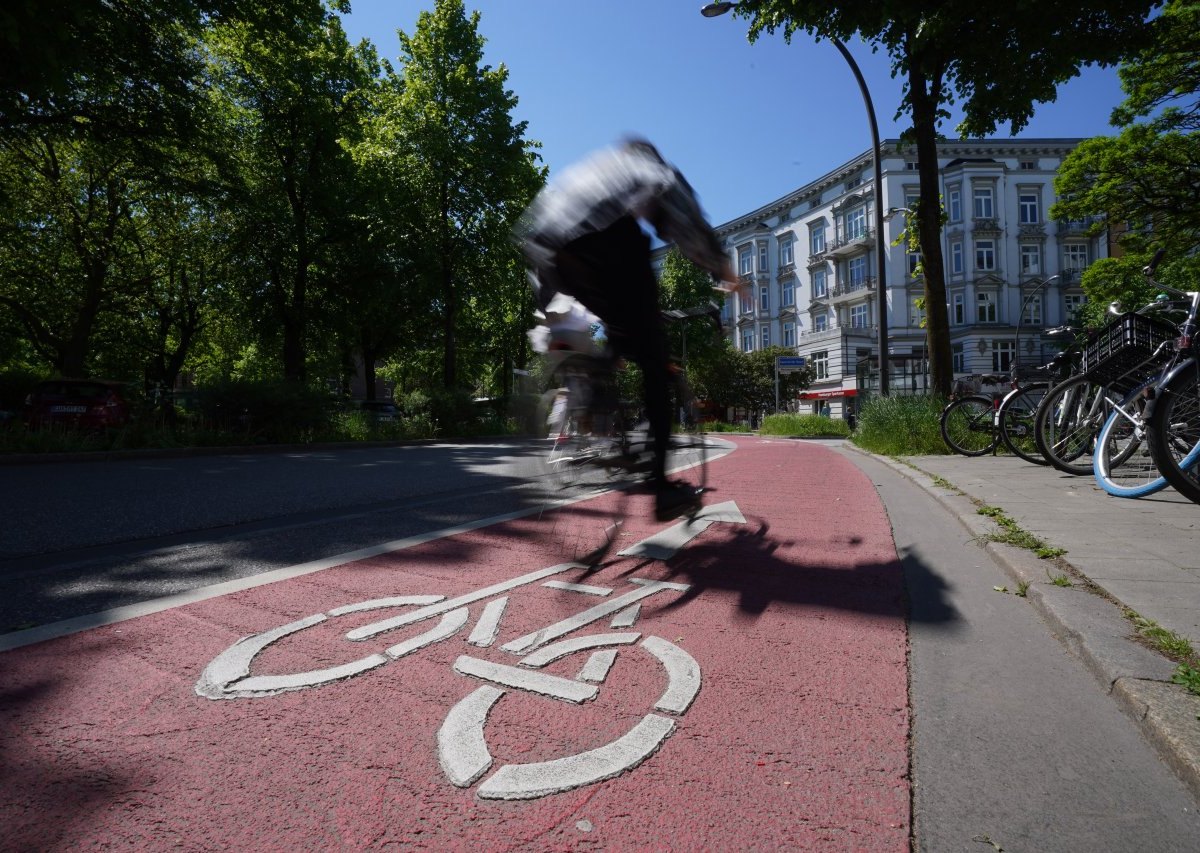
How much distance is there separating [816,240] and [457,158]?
40460 mm

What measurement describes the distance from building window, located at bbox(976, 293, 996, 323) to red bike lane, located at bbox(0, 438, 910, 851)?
5380cm

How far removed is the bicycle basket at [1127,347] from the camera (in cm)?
562

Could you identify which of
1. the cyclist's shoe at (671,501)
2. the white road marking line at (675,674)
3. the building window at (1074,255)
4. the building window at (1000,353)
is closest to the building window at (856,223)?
the building window at (1000,353)

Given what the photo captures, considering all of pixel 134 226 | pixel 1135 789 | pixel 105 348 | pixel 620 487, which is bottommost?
pixel 1135 789

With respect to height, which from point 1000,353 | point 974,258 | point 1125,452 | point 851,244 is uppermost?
point 851,244

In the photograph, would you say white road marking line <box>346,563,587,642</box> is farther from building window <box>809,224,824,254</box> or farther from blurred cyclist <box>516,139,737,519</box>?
building window <box>809,224,824,254</box>

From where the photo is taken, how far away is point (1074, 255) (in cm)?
5009

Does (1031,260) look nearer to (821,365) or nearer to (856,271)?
(856,271)

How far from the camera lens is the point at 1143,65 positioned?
65.1 ft

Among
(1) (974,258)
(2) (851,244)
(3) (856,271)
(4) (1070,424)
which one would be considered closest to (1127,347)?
(4) (1070,424)

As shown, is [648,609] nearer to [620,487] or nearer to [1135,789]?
[620,487]

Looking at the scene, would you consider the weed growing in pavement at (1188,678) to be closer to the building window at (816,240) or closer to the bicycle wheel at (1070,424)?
the bicycle wheel at (1070,424)

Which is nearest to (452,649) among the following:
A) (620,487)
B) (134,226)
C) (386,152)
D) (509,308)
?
(620,487)

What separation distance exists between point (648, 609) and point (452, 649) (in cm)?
91
